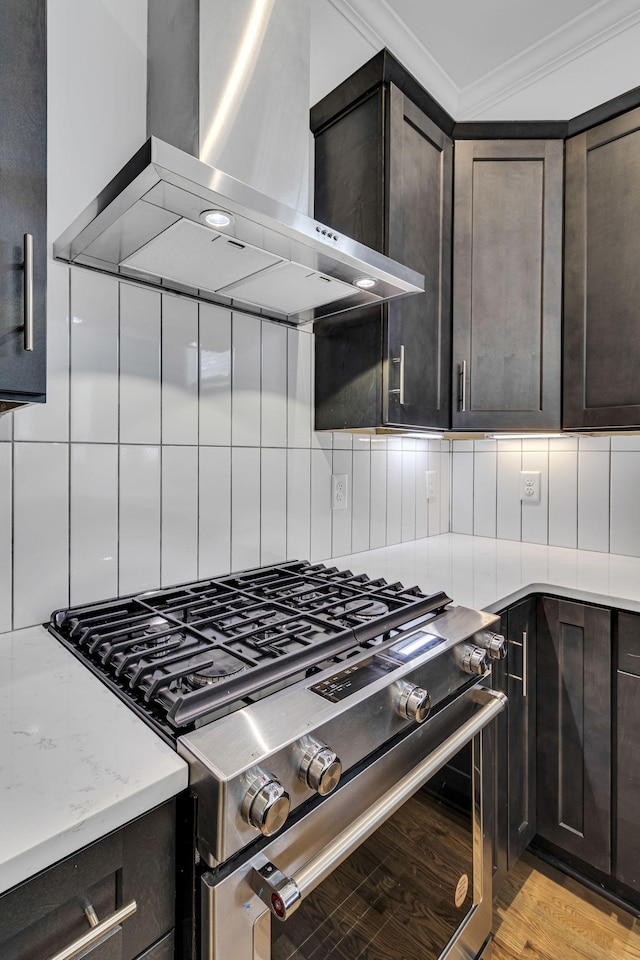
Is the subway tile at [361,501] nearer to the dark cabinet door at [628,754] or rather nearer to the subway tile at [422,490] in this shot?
the subway tile at [422,490]

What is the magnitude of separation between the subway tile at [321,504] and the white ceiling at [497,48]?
119cm

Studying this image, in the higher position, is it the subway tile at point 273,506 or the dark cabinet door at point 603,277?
the dark cabinet door at point 603,277

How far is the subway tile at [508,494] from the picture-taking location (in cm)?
205

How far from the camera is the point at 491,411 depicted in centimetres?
164

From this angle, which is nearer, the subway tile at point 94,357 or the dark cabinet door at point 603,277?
the subway tile at point 94,357

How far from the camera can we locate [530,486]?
2.01 m

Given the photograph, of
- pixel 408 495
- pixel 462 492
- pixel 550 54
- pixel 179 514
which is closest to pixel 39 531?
pixel 179 514

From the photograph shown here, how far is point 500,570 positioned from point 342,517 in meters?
0.54

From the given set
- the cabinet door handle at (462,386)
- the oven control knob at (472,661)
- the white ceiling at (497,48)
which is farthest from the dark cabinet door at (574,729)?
the white ceiling at (497,48)

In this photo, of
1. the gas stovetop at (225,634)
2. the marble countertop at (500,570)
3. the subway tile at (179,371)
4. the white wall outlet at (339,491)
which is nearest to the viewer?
the gas stovetop at (225,634)

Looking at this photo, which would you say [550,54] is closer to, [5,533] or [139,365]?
[139,365]

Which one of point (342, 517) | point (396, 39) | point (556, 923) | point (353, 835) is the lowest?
point (556, 923)

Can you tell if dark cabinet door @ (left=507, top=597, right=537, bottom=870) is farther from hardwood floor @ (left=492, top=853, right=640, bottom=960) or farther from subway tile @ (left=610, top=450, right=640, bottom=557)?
subway tile @ (left=610, top=450, right=640, bottom=557)

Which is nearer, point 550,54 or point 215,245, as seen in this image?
point 215,245
